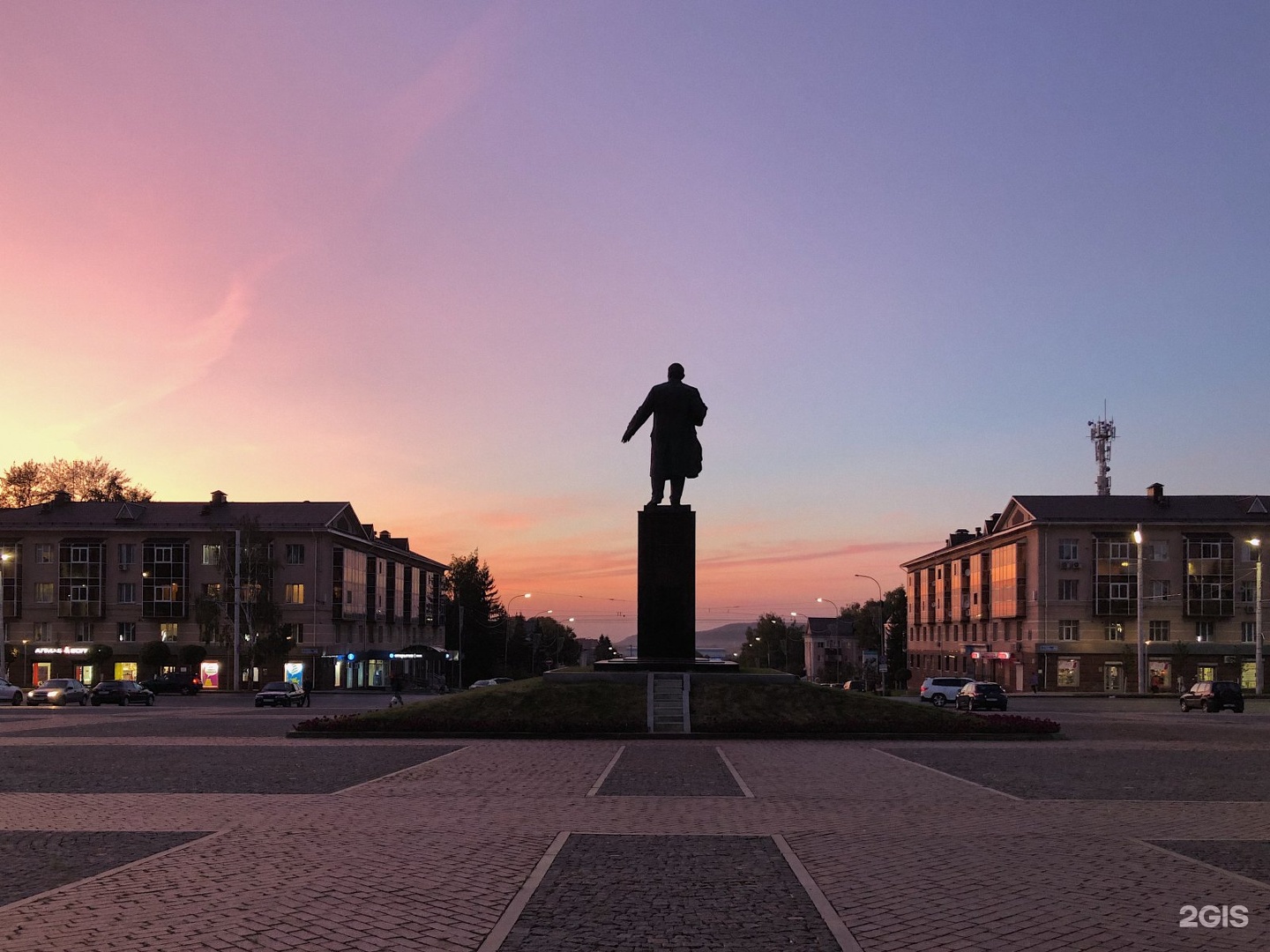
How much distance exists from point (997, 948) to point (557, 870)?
4.14 meters

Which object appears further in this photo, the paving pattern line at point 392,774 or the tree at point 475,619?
the tree at point 475,619

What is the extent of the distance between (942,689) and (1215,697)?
42.4 feet

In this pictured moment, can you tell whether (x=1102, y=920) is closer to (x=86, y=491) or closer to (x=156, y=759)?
(x=156, y=759)

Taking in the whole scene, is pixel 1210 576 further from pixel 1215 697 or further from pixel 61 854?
pixel 61 854

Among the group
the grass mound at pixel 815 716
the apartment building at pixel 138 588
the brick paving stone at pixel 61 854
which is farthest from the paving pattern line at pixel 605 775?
Result: the apartment building at pixel 138 588

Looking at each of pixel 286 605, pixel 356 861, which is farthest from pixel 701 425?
pixel 286 605

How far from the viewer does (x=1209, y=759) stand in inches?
926

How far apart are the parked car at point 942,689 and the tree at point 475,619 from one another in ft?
192

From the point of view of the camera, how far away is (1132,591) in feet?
283

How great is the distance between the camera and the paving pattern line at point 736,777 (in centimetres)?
1659

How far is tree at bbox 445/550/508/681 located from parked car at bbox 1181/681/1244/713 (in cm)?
7015

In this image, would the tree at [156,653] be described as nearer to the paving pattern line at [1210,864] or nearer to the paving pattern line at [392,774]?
the paving pattern line at [392,774]

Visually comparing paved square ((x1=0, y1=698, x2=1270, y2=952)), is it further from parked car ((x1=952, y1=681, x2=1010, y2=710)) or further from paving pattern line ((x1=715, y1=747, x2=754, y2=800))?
parked car ((x1=952, y1=681, x2=1010, y2=710))

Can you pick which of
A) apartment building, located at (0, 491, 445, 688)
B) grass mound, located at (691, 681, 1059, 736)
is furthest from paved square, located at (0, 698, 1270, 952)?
apartment building, located at (0, 491, 445, 688)
